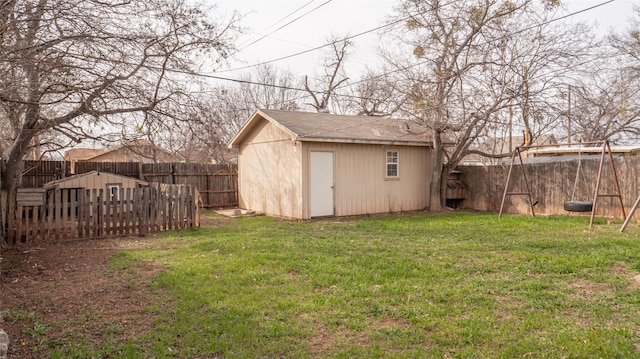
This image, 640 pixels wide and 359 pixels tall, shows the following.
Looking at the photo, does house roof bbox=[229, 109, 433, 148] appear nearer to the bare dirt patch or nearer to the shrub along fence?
the shrub along fence

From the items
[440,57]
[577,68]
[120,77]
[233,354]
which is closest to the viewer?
[233,354]

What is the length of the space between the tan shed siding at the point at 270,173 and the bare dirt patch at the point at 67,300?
6.42 meters

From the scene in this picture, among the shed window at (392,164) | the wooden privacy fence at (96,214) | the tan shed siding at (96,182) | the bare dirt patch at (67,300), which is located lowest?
the bare dirt patch at (67,300)

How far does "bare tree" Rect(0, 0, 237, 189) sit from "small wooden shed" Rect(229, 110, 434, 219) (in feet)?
17.5

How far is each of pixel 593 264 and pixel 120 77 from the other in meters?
7.35

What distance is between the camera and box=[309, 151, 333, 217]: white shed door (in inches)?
519

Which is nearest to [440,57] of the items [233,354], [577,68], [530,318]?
[577,68]

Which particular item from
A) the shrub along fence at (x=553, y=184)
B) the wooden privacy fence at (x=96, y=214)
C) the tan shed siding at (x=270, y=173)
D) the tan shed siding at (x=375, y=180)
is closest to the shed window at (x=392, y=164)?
the tan shed siding at (x=375, y=180)

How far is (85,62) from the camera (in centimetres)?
600

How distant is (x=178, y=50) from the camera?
7715mm

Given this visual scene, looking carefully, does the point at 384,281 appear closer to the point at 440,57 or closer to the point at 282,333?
the point at 282,333

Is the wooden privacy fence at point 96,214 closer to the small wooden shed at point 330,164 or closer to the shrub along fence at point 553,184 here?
the small wooden shed at point 330,164

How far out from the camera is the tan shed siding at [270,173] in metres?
13.3

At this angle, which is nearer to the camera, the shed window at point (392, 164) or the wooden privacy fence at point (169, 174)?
the wooden privacy fence at point (169, 174)
